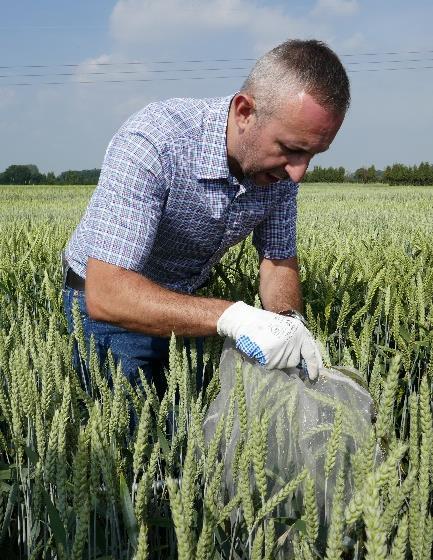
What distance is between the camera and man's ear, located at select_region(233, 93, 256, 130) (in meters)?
1.55

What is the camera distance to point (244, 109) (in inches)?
62.1

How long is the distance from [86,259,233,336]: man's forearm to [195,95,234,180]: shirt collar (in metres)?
0.32

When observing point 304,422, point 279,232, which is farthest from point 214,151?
point 304,422

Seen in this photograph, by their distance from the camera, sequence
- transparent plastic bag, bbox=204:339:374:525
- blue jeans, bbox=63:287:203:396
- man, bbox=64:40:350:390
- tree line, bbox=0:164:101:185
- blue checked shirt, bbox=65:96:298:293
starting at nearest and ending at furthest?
1. transparent plastic bag, bbox=204:339:374:525
2. man, bbox=64:40:350:390
3. blue checked shirt, bbox=65:96:298:293
4. blue jeans, bbox=63:287:203:396
5. tree line, bbox=0:164:101:185

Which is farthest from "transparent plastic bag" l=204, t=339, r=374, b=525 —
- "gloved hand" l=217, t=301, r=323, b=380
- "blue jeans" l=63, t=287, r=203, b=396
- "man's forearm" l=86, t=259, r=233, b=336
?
"blue jeans" l=63, t=287, r=203, b=396

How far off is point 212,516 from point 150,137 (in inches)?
44.3

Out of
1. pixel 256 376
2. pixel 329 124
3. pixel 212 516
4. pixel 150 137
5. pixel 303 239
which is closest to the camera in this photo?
pixel 212 516

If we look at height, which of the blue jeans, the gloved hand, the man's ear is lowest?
the blue jeans

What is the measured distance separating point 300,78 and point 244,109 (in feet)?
0.52

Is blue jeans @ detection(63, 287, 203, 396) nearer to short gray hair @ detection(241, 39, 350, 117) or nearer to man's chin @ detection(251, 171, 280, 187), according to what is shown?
man's chin @ detection(251, 171, 280, 187)

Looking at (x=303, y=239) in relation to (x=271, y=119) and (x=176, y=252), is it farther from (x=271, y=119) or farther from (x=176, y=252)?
(x=271, y=119)

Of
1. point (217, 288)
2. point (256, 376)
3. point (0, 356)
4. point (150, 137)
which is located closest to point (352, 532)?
point (256, 376)

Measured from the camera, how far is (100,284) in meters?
1.58

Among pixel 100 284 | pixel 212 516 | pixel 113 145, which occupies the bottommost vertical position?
pixel 212 516
